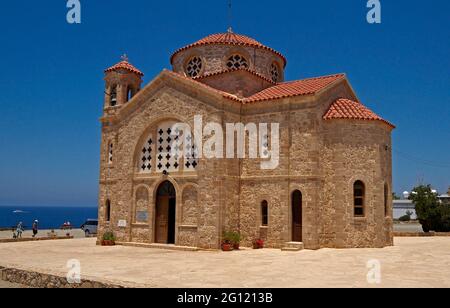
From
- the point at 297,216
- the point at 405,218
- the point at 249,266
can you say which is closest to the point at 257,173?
the point at 297,216

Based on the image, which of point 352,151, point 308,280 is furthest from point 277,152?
point 308,280

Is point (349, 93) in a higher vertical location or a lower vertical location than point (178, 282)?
higher

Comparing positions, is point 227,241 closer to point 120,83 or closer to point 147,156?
point 147,156

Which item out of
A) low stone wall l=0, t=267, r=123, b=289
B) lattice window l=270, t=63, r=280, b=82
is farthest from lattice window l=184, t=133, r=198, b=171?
low stone wall l=0, t=267, r=123, b=289

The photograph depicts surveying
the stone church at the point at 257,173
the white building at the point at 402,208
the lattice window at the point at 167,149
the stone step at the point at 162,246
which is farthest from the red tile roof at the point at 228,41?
the white building at the point at 402,208

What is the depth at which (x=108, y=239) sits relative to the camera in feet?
73.2

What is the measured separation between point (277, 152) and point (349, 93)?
21.5 ft

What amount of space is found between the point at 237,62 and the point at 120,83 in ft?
23.0

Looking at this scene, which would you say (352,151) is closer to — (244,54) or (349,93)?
(349,93)

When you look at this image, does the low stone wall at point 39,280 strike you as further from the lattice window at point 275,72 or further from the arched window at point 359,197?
the lattice window at point 275,72

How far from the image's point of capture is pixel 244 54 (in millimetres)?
24547

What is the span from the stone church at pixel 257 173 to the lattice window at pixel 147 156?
2.2 inches

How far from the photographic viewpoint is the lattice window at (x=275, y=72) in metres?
25.9

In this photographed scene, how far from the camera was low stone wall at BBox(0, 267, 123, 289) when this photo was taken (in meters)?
10.8
